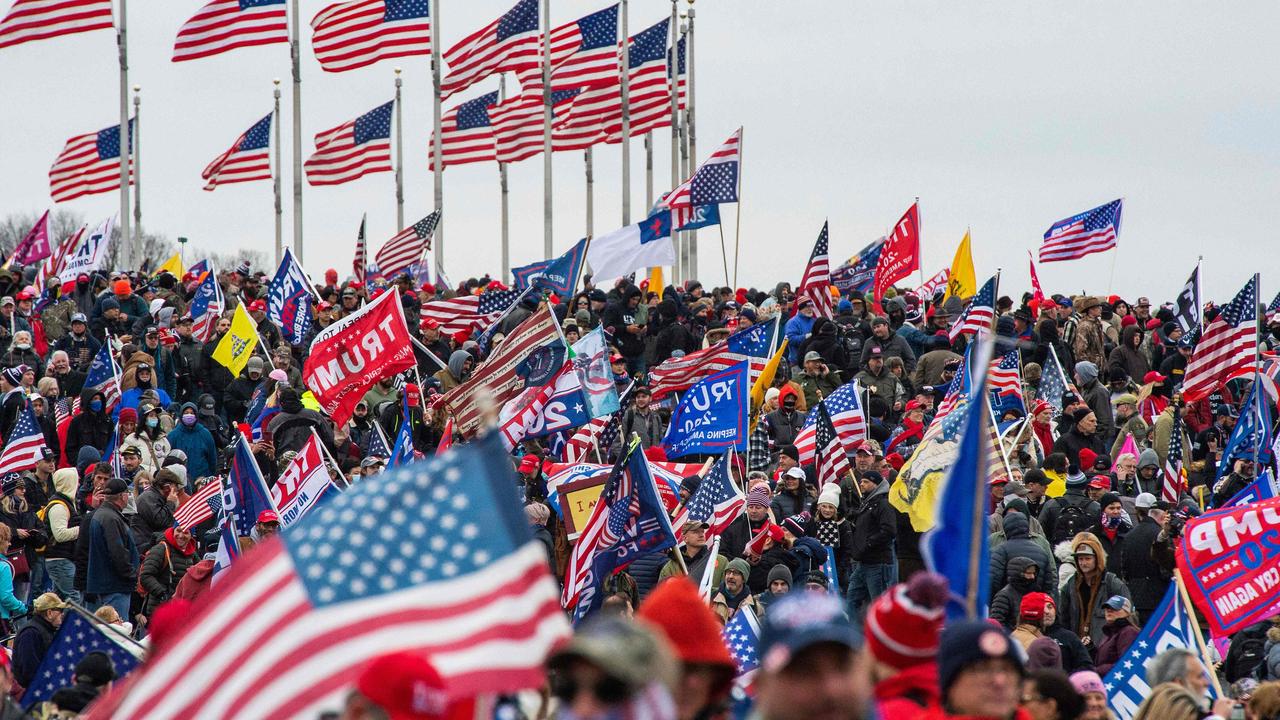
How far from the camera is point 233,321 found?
82.1ft

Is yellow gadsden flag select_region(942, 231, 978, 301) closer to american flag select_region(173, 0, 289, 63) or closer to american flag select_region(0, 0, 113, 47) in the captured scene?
american flag select_region(173, 0, 289, 63)

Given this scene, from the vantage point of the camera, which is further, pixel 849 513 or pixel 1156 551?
pixel 849 513

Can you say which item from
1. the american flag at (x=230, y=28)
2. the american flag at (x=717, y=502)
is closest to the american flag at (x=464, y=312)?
the american flag at (x=230, y=28)

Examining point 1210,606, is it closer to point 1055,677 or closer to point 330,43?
point 1055,677

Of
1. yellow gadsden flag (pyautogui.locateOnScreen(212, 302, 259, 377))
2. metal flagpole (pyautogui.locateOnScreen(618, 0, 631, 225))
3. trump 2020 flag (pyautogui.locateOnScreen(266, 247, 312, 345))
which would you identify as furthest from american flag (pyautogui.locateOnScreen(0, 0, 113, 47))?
yellow gadsden flag (pyautogui.locateOnScreen(212, 302, 259, 377))

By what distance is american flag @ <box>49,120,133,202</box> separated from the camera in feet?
131

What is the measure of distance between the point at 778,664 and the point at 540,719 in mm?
4677

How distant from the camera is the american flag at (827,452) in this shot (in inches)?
778

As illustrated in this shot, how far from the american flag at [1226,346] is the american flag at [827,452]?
4699 mm

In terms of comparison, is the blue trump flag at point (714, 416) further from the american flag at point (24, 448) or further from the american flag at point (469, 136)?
the american flag at point (469, 136)

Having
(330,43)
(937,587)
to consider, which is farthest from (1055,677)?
(330,43)

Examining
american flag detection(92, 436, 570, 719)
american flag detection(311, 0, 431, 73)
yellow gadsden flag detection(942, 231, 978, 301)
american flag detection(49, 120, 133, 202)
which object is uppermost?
american flag detection(311, 0, 431, 73)

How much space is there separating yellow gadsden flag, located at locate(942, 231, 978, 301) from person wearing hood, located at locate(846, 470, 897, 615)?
50.8 feet

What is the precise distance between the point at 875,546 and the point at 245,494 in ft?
17.4
